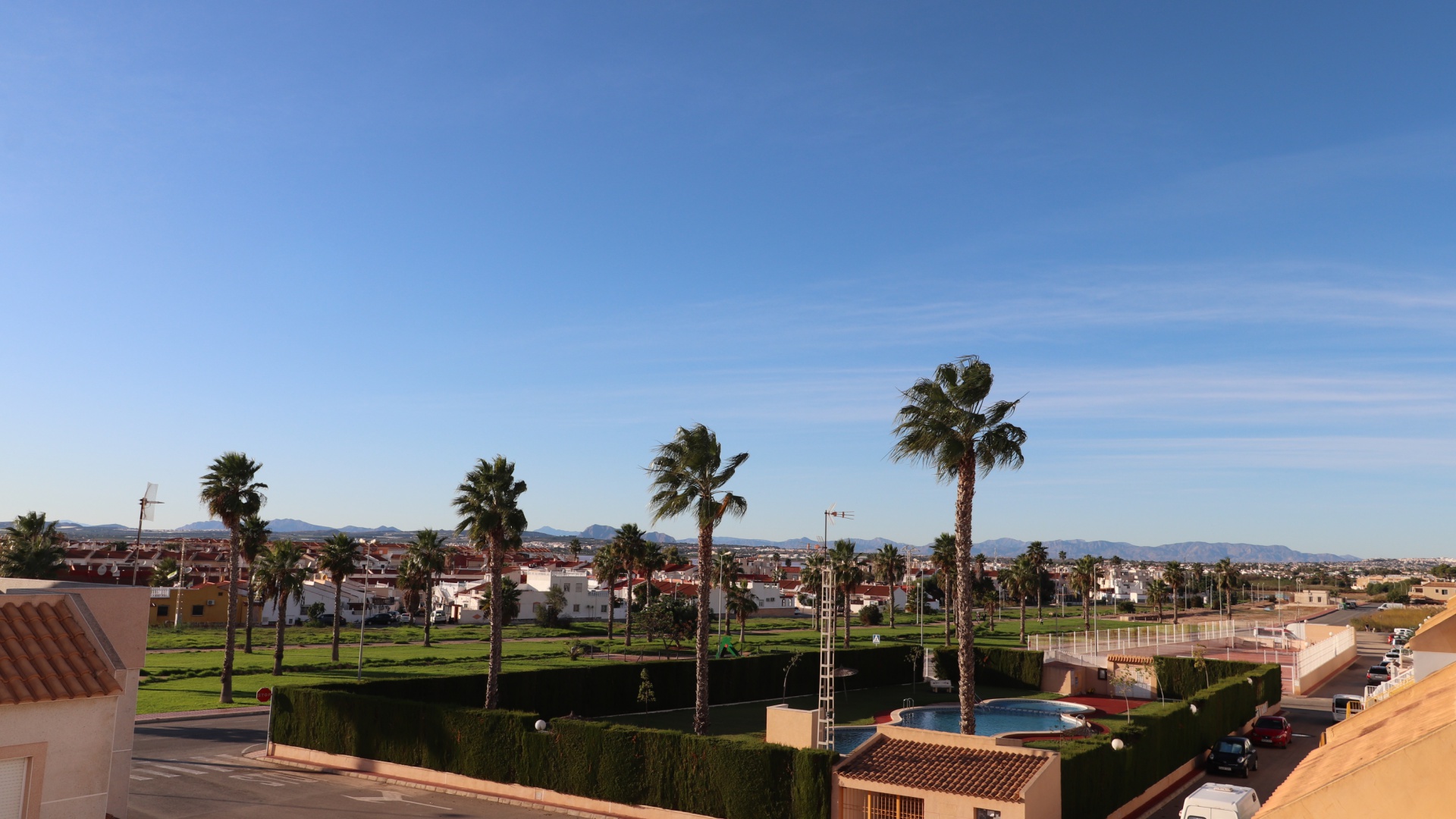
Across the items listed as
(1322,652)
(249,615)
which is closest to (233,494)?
(249,615)

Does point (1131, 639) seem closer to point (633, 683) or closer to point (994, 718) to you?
point (994, 718)

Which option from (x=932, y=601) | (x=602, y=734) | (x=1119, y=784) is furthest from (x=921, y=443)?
(x=932, y=601)

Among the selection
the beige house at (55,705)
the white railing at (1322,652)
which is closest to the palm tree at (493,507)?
the beige house at (55,705)

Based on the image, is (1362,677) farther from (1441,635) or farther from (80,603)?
(80,603)

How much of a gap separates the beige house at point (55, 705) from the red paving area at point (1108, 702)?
163ft

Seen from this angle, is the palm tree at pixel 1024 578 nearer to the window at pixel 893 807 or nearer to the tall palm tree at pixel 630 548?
the tall palm tree at pixel 630 548

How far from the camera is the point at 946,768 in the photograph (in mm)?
24766

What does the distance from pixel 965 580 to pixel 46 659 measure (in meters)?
28.6

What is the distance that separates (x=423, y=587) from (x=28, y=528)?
32.8 m

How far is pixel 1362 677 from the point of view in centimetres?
6956

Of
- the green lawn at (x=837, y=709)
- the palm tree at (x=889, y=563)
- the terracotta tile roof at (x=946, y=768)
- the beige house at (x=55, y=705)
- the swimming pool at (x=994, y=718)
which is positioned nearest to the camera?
the beige house at (x=55, y=705)

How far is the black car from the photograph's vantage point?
116ft

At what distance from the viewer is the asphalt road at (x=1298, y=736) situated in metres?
33.2

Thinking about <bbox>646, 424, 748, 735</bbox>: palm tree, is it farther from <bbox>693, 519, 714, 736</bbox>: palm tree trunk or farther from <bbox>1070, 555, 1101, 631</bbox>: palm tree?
<bbox>1070, 555, 1101, 631</bbox>: palm tree
